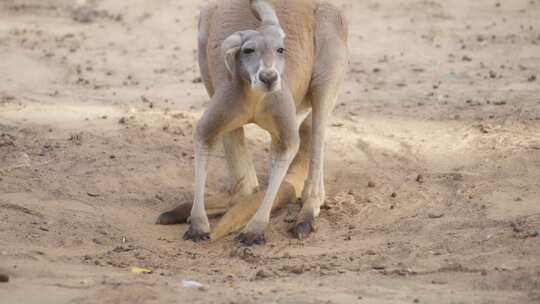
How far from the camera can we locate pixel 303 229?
19.5 ft

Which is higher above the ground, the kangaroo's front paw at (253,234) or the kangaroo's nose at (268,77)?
the kangaroo's nose at (268,77)

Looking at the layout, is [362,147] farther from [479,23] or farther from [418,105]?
[479,23]

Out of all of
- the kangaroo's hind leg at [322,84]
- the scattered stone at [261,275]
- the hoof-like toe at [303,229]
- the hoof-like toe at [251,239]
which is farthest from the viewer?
the kangaroo's hind leg at [322,84]

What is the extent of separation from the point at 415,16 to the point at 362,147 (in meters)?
3.85

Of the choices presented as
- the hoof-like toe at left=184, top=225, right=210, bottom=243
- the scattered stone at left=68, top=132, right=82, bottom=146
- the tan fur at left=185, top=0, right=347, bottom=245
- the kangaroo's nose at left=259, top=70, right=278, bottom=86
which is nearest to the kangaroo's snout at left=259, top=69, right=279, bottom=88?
the kangaroo's nose at left=259, top=70, right=278, bottom=86

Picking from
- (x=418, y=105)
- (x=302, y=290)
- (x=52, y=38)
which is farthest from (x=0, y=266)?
(x=52, y=38)

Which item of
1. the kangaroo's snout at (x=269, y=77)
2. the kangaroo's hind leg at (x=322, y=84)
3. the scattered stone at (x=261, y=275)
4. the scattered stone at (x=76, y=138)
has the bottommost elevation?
the scattered stone at (x=76, y=138)

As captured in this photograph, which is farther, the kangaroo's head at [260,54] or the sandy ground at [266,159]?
the kangaroo's head at [260,54]

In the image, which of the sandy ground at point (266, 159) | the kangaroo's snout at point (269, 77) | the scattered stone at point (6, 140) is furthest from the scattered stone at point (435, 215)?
the scattered stone at point (6, 140)

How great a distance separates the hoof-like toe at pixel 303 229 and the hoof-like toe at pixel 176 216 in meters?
0.72

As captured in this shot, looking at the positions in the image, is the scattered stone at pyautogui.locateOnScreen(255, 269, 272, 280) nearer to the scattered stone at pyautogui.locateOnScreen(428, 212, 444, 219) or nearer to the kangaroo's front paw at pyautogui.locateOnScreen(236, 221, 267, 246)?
the kangaroo's front paw at pyautogui.locateOnScreen(236, 221, 267, 246)

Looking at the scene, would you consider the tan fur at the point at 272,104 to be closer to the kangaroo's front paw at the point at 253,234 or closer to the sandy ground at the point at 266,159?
the kangaroo's front paw at the point at 253,234

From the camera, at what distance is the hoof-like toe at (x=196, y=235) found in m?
5.75

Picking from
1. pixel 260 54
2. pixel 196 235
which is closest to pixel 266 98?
pixel 260 54
